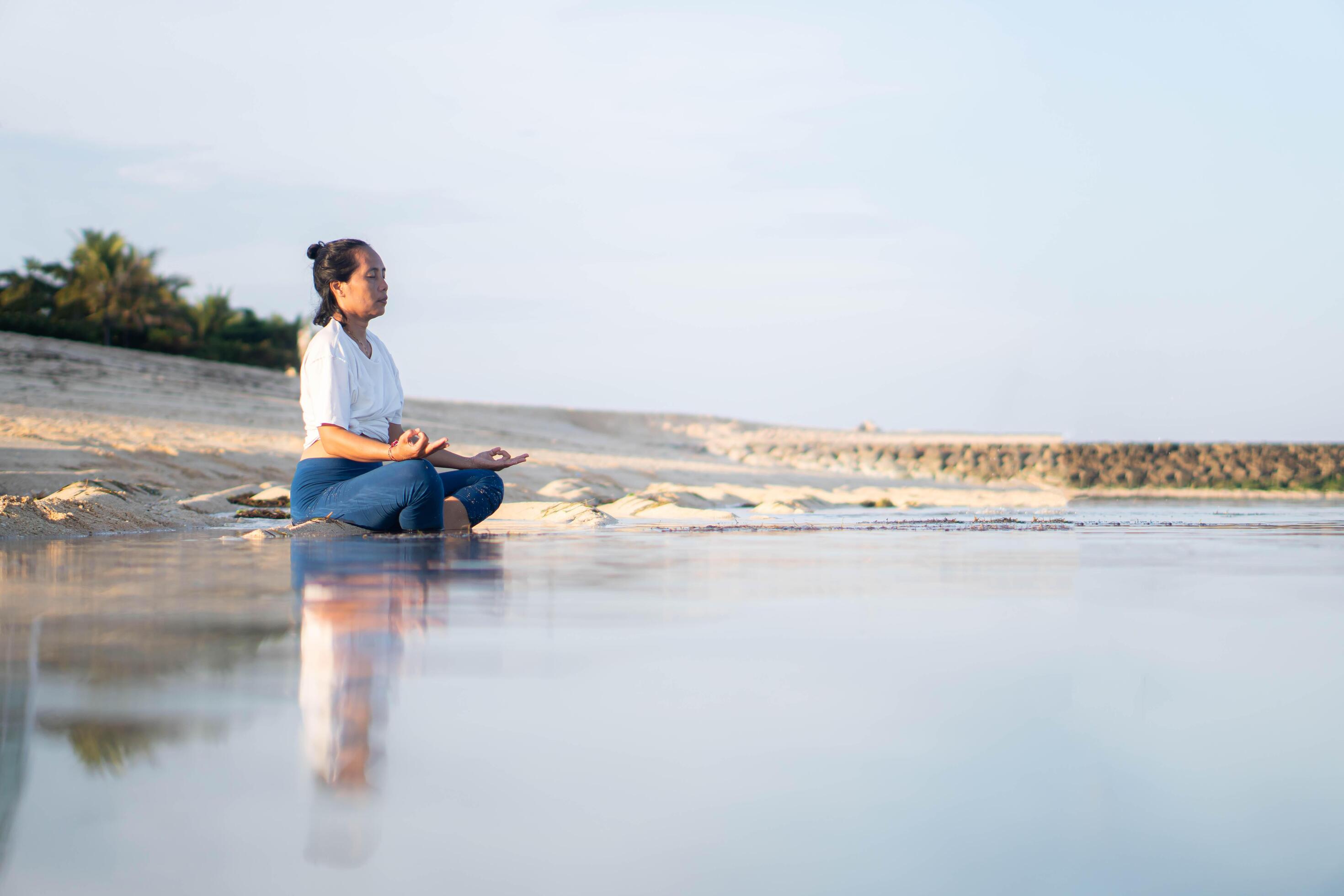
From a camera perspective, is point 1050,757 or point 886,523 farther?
point 886,523

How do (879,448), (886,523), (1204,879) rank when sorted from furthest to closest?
(879,448) → (886,523) → (1204,879)

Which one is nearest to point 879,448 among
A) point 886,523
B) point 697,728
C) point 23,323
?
point 886,523

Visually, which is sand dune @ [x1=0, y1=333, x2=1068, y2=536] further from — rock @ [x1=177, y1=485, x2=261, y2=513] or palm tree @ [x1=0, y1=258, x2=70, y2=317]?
palm tree @ [x1=0, y1=258, x2=70, y2=317]

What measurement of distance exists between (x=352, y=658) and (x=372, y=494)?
9.30 feet

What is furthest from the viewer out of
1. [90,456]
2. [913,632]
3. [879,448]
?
[879,448]

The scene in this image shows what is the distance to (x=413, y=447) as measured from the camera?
4.07 meters

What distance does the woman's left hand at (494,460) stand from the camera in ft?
15.2

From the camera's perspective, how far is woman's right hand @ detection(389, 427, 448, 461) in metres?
4.06

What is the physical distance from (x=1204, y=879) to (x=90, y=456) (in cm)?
849

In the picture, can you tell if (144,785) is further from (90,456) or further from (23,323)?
(23,323)

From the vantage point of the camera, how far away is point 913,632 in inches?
78.7

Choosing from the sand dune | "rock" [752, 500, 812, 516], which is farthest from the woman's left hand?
"rock" [752, 500, 812, 516]

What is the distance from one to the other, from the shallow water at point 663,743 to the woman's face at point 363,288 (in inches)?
87.8

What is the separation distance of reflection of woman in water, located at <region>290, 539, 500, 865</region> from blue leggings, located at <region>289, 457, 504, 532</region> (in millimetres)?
791
